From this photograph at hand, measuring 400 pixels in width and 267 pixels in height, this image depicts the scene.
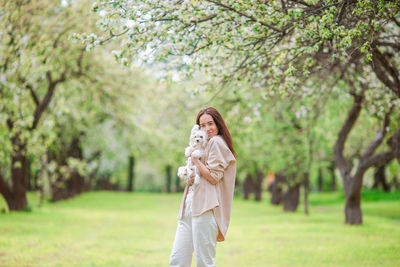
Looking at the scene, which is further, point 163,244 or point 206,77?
point 163,244

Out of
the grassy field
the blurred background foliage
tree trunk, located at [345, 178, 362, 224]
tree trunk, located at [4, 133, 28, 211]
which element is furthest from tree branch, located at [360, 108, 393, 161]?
tree trunk, located at [4, 133, 28, 211]

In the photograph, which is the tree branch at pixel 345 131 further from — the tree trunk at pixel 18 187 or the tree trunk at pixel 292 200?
the tree trunk at pixel 18 187

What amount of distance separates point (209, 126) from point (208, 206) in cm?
99

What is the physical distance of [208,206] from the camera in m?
4.62

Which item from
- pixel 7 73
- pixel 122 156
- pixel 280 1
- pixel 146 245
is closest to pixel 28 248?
pixel 146 245

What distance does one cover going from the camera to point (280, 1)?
263 inches

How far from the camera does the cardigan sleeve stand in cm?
469

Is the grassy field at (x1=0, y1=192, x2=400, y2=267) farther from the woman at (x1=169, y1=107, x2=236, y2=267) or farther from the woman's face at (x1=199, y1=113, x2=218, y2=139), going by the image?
the woman's face at (x1=199, y1=113, x2=218, y2=139)

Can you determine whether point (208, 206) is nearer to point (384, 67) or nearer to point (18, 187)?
point (384, 67)

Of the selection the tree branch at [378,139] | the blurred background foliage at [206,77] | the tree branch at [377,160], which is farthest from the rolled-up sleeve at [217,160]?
the tree branch at [377,160]

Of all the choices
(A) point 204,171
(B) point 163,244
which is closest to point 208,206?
(A) point 204,171

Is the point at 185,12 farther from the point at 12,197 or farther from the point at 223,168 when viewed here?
the point at 12,197

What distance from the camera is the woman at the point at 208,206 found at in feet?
15.1

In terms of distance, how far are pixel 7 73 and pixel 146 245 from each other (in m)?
5.68
